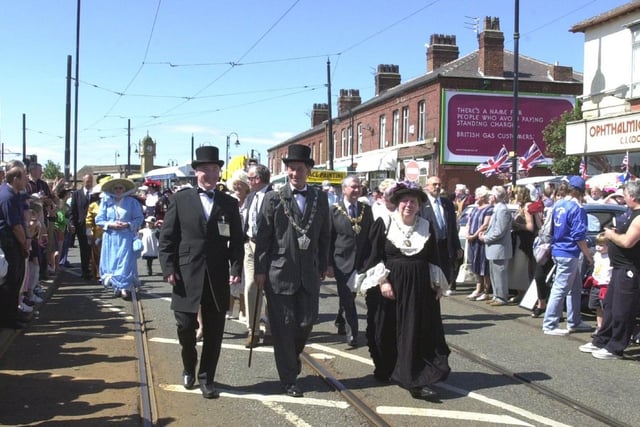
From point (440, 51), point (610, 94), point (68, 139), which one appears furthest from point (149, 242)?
point (440, 51)

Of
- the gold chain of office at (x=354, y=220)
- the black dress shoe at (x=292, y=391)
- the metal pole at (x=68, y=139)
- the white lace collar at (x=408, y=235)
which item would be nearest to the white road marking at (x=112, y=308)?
the gold chain of office at (x=354, y=220)

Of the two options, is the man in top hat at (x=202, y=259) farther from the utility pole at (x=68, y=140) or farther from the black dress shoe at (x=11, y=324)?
the utility pole at (x=68, y=140)

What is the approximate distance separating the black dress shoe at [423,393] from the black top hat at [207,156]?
254 centimetres

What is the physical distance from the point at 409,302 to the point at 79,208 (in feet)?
29.7

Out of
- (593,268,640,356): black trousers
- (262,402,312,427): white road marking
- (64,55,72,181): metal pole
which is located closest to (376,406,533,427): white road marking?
(262,402,312,427): white road marking

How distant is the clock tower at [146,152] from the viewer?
84.0m

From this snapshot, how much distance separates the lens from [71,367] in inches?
262

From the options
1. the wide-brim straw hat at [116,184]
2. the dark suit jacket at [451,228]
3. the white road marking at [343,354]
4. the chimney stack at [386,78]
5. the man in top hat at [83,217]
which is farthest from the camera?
Answer: the chimney stack at [386,78]

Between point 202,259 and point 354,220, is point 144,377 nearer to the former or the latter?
point 202,259

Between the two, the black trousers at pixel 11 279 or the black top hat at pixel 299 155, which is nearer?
the black top hat at pixel 299 155

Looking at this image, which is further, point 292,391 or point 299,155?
point 299,155

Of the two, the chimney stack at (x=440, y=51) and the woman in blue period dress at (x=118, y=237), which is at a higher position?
the chimney stack at (x=440, y=51)

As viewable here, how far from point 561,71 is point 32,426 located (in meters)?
36.2

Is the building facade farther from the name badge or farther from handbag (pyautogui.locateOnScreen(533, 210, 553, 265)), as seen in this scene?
the name badge
